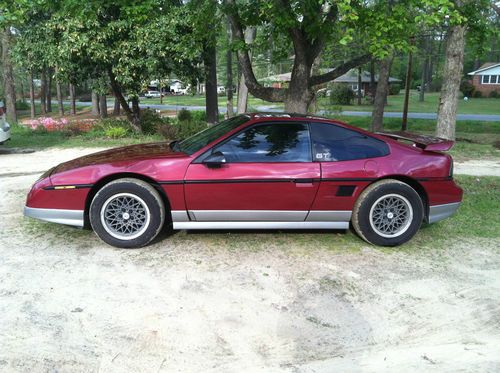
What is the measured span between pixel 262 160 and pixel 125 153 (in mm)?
1550

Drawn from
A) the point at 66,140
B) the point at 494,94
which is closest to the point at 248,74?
the point at 66,140

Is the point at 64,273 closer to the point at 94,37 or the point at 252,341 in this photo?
the point at 252,341

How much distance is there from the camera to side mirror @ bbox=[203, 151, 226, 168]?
4590 millimetres

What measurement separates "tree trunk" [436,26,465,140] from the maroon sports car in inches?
300

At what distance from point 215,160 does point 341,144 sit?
1.33m

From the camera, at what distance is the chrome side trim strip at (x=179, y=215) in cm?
467

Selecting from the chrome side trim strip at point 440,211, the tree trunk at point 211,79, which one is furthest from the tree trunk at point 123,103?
the chrome side trim strip at point 440,211

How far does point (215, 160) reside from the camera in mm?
4590

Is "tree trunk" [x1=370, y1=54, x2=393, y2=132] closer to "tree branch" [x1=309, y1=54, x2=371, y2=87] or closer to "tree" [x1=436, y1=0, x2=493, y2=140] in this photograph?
"tree" [x1=436, y1=0, x2=493, y2=140]

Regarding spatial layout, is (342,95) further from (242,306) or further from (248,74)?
(242,306)

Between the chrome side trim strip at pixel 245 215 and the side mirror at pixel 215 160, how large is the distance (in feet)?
1.55

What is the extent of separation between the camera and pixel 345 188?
186 inches

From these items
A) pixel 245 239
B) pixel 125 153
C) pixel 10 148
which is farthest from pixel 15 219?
pixel 10 148

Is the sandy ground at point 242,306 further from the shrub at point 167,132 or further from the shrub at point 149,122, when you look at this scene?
the shrub at point 149,122
